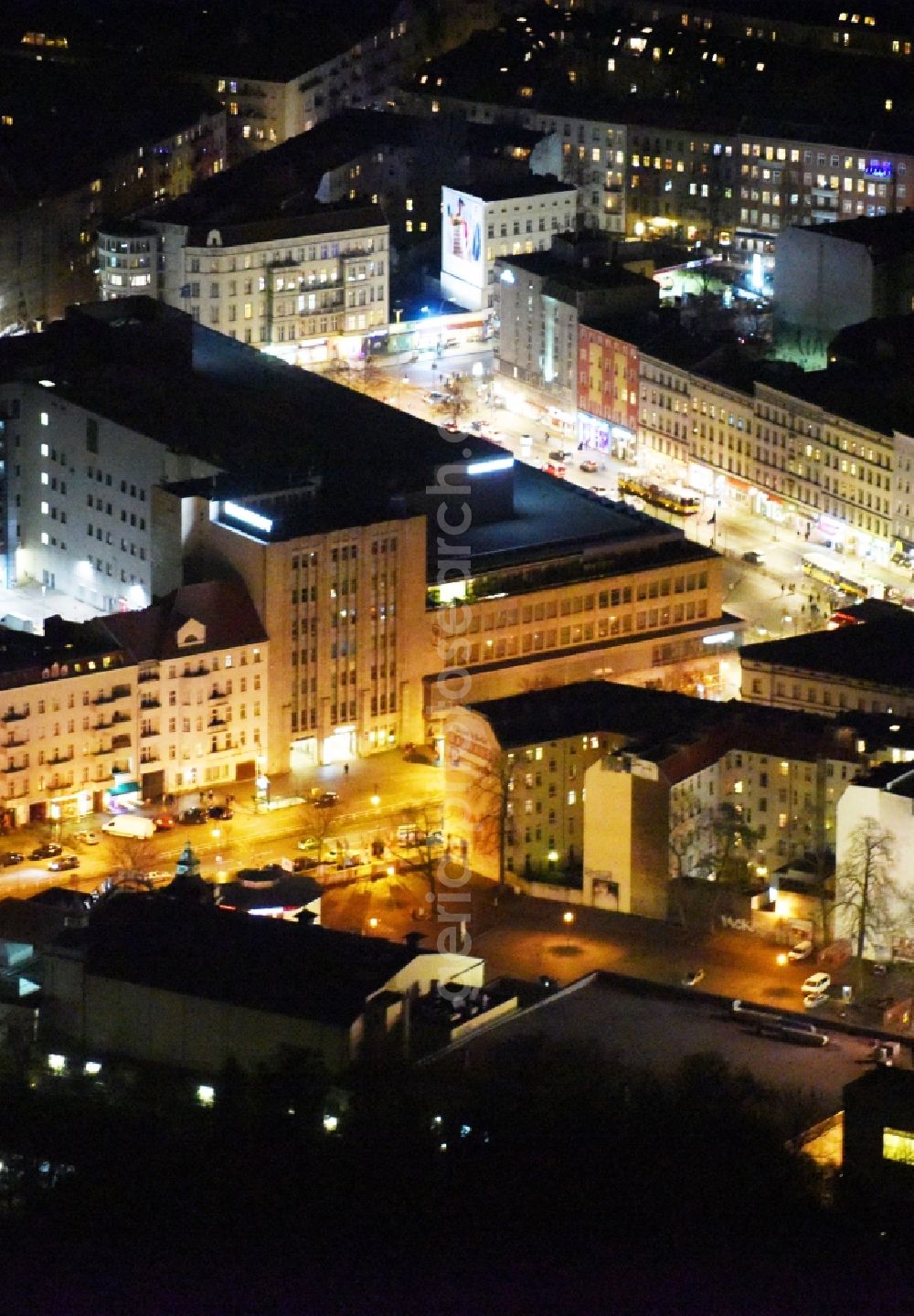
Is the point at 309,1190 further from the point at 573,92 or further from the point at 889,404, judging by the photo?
the point at 573,92

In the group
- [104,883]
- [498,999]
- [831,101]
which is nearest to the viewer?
[498,999]

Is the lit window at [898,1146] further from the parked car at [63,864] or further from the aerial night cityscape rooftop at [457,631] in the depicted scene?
the parked car at [63,864]

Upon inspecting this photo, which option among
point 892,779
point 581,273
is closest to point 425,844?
point 892,779

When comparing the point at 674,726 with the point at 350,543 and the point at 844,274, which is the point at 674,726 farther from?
the point at 844,274

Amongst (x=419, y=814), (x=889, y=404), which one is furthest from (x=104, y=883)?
(x=889, y=404)

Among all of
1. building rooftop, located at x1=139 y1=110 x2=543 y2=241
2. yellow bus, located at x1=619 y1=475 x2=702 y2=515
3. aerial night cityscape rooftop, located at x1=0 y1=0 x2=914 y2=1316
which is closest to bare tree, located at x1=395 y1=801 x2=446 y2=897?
aerial night cityscape rooftop, located at x1=0 y1=0 x2=914 y2=1316

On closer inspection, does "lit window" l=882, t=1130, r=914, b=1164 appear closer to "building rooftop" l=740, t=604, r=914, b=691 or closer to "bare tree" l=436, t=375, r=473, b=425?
"building rooftop" l=740, t=604, r=914, b=691
